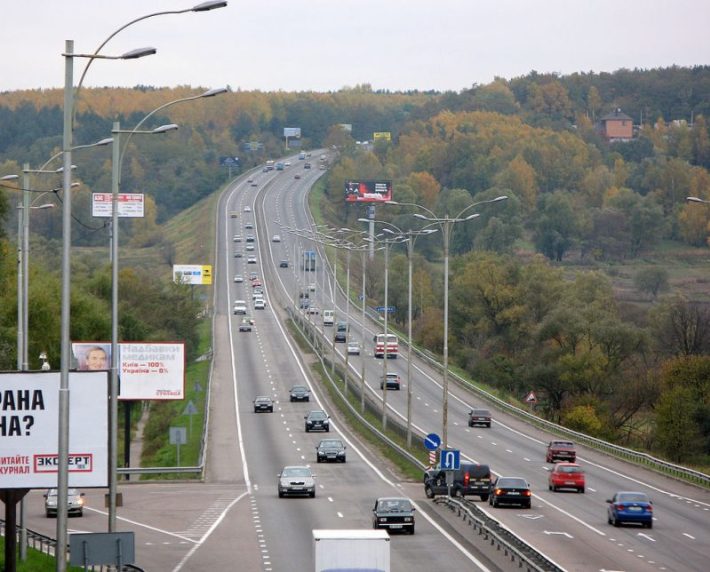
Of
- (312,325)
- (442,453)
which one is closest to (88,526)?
(442,453)

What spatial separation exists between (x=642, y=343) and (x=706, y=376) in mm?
21911

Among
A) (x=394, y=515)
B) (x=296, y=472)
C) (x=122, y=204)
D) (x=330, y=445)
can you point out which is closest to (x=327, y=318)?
(x=122, y=204)

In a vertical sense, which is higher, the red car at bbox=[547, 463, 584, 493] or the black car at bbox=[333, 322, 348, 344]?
the red car at bbox=[547, 463, 584, 493]

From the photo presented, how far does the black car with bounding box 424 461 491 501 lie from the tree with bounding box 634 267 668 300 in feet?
469

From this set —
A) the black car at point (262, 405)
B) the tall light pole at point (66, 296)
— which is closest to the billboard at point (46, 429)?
the tall light pole at point (66, 296)

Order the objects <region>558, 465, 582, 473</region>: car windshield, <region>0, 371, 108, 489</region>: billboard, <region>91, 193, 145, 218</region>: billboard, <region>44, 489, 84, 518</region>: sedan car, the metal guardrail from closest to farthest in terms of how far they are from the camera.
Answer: <region>0, 371, 108, 489</region>: billboard, the metal guardrail, <region>44, 489, 84, 518</region>: sedan car, <region>558, 465, 582, 473</region>: car windshield, <region>91, 193, 145, 218</region>: billboard

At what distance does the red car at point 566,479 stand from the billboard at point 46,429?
33173 mm

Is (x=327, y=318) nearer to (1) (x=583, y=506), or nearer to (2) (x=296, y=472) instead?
A: (2) (x=296, y=472)

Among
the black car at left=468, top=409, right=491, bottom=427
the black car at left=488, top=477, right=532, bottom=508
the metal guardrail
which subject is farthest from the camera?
the black car at left=468, top=409, right=491, bottom=427

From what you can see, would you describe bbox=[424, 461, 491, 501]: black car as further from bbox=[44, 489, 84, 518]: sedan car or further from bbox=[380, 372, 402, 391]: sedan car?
bbox=[380, 372, 402, 391]: sedan car

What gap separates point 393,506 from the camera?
4253 centimetres

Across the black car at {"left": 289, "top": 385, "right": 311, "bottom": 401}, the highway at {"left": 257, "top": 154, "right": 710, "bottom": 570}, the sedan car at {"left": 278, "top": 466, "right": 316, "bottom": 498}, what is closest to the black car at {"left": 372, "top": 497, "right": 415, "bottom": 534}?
the highway at {"left": 257, "top": 154, "right": 710, "bottom": 570}

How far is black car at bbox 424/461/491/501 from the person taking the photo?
53.3m

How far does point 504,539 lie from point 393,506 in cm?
558
